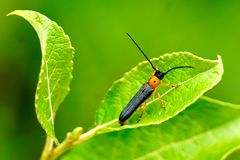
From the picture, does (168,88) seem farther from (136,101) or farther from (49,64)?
(49,64)

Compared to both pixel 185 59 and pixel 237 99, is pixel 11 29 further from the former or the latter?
pixel 185 59

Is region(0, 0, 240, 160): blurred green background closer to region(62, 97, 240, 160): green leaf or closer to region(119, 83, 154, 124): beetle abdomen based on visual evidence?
region(119, 83, 154, 124): beetle abdomen

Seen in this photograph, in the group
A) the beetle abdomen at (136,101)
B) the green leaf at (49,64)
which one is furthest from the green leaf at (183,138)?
the green leaf at (49,64)

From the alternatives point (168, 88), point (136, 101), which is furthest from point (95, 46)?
point (168, 88)

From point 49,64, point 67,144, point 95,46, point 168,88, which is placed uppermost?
point 49,64

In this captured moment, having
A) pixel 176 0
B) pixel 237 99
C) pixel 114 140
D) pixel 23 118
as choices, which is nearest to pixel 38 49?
pixel 23 118

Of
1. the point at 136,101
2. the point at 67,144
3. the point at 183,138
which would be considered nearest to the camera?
the point at 67,144
